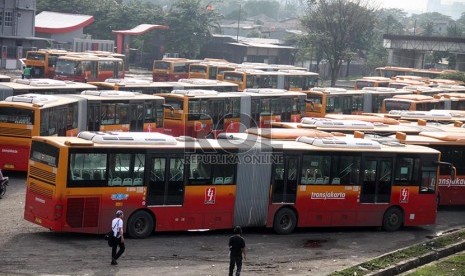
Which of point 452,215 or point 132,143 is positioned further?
point 452,215

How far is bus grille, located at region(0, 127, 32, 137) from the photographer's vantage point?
27.1 m

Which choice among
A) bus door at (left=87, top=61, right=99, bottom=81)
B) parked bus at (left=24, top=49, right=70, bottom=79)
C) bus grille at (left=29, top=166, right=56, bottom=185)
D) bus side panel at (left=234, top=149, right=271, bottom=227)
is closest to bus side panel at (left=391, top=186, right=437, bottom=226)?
bus side panel at (left=234, top=149, right=271, bottom=227)

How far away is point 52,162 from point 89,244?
6.60ft

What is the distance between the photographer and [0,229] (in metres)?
20.6

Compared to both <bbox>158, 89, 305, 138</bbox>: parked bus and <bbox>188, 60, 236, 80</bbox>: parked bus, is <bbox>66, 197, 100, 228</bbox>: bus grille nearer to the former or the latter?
<bbox>158, 89, 305, 138</bbox>: parked bus

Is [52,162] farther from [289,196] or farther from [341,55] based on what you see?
[341,55]

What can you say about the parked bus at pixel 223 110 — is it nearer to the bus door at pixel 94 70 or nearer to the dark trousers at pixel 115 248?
the bus door at pixel 94 70

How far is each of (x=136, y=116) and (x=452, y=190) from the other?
12.2m

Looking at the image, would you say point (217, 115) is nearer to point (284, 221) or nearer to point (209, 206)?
point (284, 221)

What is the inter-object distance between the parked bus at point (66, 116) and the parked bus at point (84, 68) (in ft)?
60.3

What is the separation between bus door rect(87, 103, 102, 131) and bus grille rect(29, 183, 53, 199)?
11007 millimetres

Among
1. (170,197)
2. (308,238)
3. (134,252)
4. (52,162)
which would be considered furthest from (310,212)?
(52,162)

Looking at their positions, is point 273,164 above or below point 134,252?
above

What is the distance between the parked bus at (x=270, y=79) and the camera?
5306cm
